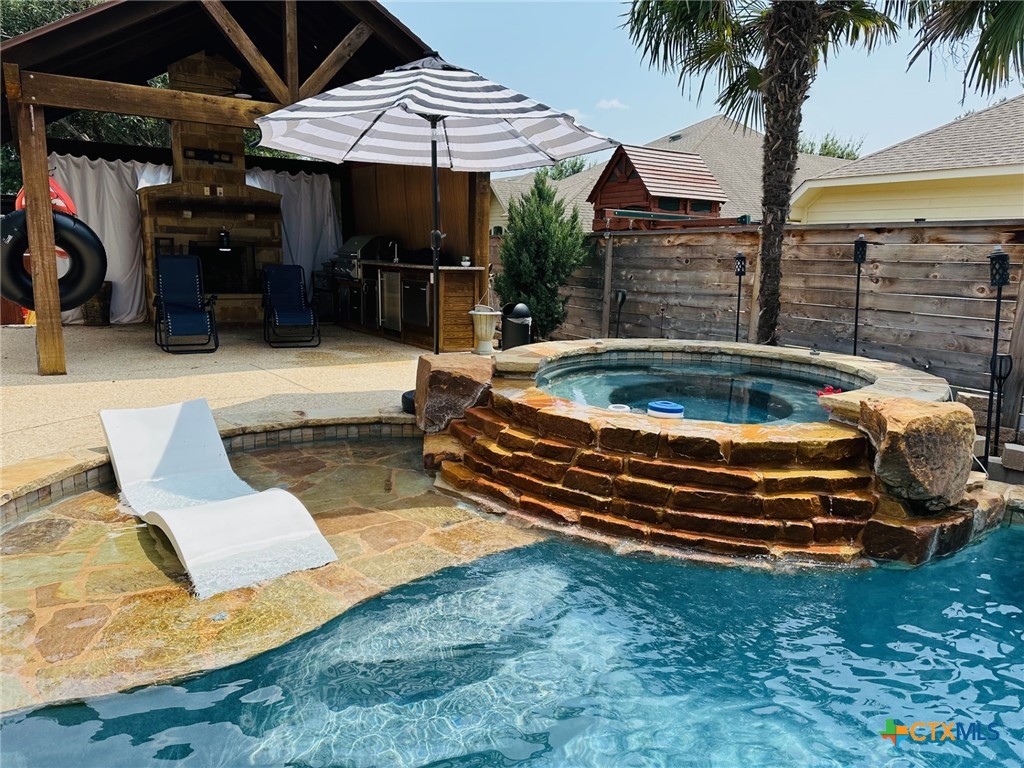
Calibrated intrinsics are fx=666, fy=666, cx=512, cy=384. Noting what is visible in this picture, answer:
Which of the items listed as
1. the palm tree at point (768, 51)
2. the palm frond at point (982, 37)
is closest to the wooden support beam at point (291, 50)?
the palm tree at point (768, 51)

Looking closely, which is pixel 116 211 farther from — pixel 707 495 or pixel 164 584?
pixel 707 495

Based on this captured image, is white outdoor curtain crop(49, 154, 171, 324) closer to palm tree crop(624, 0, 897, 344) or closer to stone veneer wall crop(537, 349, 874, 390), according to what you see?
stone veneer wall crop(537, 349, 874, 390)

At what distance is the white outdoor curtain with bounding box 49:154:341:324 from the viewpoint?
415 inches

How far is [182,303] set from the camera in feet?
28.7

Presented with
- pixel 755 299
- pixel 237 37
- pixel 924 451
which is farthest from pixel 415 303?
pixel 924 451

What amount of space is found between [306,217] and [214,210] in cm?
187

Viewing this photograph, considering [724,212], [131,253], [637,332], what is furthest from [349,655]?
[724,212]

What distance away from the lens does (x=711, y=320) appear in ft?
27.4

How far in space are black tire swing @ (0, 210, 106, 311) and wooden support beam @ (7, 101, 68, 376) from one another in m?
0.84

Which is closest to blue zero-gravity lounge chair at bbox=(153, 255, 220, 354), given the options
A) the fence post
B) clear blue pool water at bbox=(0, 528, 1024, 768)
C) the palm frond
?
the fence post

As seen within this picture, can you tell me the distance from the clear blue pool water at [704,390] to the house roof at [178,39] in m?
5.18

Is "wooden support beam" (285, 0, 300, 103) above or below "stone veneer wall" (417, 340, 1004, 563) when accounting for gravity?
above

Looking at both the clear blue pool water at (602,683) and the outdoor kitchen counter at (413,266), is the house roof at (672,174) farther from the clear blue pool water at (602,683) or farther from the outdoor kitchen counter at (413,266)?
the clear blue pool water at (602,683)

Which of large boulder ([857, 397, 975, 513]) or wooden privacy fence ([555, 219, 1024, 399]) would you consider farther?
wooden privacy fence ([555, 219, 1024, 399])
